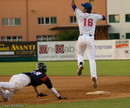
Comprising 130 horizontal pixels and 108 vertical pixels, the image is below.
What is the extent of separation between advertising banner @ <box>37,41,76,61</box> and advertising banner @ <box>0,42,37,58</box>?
79 cm

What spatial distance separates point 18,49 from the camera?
32.5 meters

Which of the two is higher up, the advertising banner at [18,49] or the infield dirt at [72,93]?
the advertising banner at [18,49]

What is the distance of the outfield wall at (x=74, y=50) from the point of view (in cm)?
3095

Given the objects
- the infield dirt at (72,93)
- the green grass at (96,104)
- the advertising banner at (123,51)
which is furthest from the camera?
the advertising banner at (123,51)

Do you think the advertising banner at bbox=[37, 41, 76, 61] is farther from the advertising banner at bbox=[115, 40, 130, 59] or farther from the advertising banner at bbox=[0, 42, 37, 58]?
the advertising banner at bbox=[115, 40, 130, 59]

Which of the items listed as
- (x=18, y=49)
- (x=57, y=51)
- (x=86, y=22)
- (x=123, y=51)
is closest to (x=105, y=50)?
(x=123, y=51)

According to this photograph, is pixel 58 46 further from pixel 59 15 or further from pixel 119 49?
pixel 59 15

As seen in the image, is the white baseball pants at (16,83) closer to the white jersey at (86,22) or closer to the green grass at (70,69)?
the white jersey at (86,22)

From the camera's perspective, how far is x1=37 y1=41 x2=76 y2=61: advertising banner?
104 feet

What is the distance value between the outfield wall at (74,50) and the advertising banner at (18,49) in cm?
68

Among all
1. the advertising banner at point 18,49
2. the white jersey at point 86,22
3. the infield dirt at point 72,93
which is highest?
the white jersey at point 86,22

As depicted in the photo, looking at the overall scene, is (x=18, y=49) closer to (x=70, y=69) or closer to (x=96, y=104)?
(x=70, y=69)

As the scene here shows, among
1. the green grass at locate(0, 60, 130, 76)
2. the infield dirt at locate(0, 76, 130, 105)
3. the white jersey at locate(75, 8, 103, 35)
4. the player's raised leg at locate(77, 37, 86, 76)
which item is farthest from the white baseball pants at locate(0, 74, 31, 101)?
the green grass at locate(0, 60, 130, 76)

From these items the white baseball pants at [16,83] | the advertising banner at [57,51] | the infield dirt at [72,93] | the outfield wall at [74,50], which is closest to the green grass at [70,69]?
the infield dirt at [72,93]
